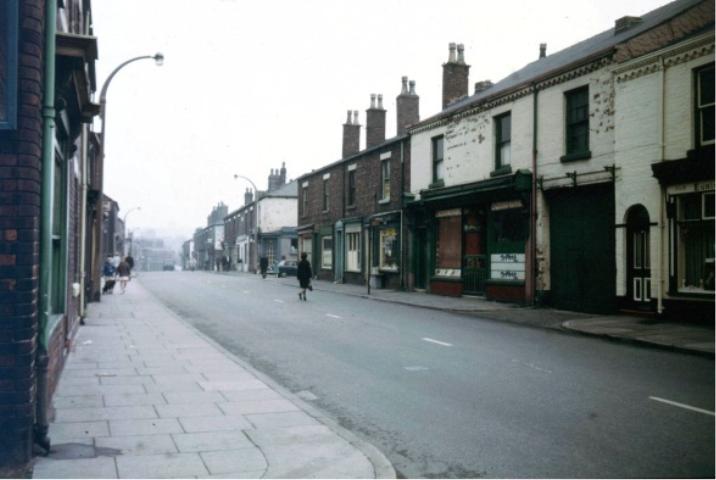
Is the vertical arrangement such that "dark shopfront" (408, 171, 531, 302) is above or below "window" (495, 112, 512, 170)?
below

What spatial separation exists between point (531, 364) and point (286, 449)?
5527 mm

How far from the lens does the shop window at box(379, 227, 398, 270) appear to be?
30230 millimetres

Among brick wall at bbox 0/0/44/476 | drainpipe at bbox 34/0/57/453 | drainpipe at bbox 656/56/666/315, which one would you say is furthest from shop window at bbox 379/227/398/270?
brick wall at bbox 0/0/44/476

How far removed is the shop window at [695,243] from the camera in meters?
14.6

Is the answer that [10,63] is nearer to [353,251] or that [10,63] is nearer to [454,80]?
[454,80]

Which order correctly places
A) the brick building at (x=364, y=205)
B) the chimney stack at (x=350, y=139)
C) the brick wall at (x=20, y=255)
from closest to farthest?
the brick wall at (x=20, y=255)
the brick building at (x=364, y=205)
the chimney stack at (x=350, y=139)

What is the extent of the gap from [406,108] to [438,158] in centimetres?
649

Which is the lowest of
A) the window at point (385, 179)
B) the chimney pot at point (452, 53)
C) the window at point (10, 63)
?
the window at point (10, 63)

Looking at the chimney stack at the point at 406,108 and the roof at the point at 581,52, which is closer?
the roof at the point at 581,52

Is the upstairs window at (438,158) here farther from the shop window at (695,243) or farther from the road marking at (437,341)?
the road marking at (437,341)

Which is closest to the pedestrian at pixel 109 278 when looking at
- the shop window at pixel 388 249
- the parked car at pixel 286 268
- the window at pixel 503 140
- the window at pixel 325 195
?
the shop window at pixel 388 249

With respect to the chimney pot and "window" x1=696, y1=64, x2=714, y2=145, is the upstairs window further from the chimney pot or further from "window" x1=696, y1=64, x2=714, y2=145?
"window" x1=696, y1=64, x2=714, y2=145

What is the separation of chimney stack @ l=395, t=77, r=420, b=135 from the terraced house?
535cm

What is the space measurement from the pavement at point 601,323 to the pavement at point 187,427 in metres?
7.46
